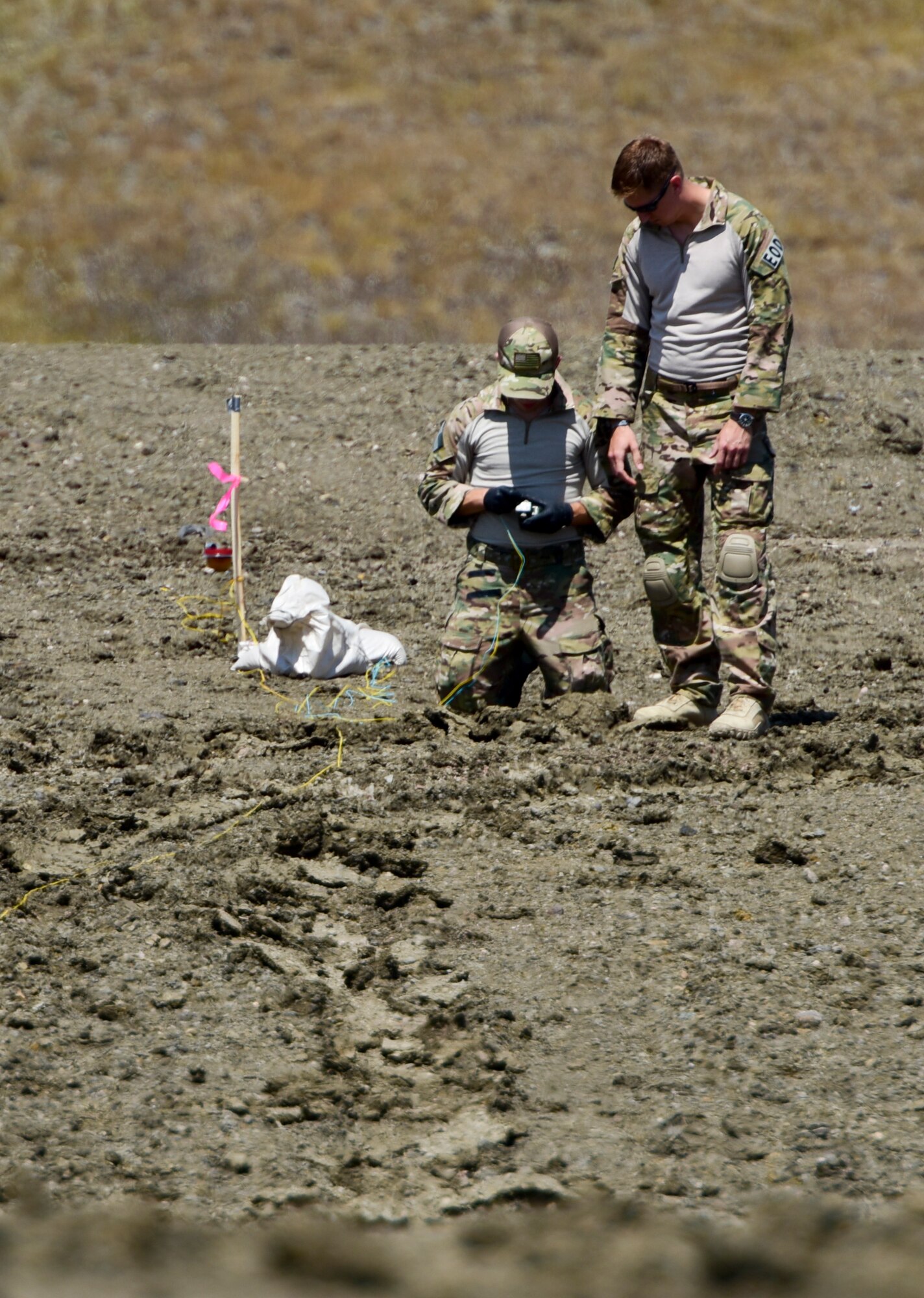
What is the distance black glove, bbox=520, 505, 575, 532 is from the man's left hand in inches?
21.8

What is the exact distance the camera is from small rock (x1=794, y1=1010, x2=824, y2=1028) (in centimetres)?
296

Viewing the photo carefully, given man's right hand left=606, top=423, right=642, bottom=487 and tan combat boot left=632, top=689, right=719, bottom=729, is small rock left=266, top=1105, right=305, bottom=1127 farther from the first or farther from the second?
man's right hand left=606, top=423, right=642, bottom=487

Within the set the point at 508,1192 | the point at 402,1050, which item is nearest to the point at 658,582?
the point at 402,1050

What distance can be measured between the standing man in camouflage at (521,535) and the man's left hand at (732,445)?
0.50 metres

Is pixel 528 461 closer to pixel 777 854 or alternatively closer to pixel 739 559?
pixel 739 559

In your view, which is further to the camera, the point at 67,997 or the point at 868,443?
the point at 868,443

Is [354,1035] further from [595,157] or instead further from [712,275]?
[595,157]

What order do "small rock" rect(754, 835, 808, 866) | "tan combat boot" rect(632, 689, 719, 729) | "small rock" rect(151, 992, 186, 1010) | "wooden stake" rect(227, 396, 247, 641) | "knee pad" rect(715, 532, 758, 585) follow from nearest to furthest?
"small rock" rect(151, 992, 186, 1010)
"small rock" rect(754, 835, 808, 866)
"knee pad" rect(715, 532, 758, 585)
"tan combat boot" rect(632, 689, 719, 729)
"wooden stake" rect(227, 396, 247, 641)

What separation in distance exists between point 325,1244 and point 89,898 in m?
3.35

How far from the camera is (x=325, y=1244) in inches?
17.5

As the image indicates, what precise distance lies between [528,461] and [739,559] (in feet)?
2.77

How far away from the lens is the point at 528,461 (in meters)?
5.07

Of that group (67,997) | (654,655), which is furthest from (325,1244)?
(654,655)

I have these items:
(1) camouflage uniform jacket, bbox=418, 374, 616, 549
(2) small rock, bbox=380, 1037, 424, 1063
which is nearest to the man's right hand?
(1) camouflage uniform jacket, bbox=418, 374, 616, 549
